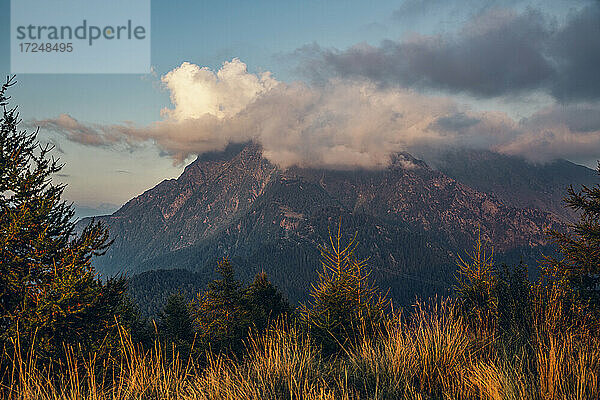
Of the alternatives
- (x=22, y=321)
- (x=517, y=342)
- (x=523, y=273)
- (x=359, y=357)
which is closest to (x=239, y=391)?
(x=359, y=357)

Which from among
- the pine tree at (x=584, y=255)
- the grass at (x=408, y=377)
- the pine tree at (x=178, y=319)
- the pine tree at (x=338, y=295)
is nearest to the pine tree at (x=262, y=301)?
the pine tree at (x=178, y=319)

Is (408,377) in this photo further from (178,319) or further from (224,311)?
(178,319)

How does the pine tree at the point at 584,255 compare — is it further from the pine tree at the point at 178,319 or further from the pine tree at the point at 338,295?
the pine tree at the point at 178,319

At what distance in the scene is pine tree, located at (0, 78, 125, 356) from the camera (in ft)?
34.4

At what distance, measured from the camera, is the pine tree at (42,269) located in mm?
10477

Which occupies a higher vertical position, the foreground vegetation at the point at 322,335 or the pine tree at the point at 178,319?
the foreground vegetation at the point at 322,335

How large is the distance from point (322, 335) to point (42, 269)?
36.3ft

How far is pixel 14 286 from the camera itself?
10945 millimetres

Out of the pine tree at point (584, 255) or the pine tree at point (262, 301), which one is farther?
the pine tree at point (262, 301)

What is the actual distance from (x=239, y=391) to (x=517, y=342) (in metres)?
5.23

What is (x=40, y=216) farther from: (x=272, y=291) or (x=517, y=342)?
(x=272, y=291)

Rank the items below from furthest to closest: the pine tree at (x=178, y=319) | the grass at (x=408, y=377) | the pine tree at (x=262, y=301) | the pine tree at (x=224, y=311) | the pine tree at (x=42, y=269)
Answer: the pine tree at (x=178, y=319), the pine tree at (x=262, y=301), the pine tree at (x=224, y=311), the pine tree at (x=42, y=269), the grass at (x=408, y=377)

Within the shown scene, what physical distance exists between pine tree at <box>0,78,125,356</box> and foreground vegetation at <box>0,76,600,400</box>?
5cm

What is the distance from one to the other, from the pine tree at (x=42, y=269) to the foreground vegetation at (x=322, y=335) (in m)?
0.05
